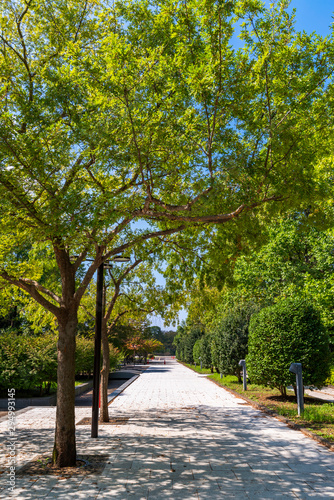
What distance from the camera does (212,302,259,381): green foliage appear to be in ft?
60.6

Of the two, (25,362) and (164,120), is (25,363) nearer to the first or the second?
(25,362)

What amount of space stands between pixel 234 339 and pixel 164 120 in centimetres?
1425

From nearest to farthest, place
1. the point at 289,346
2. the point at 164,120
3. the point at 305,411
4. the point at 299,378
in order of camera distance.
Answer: the point at 164,120 < the point at 299,378 < the point at 305,411 < the point at 289,346

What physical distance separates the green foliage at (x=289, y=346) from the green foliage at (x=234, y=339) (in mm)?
5142

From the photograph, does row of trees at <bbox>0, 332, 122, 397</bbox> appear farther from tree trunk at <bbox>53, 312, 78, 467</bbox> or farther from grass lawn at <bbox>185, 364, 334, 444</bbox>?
grass lawn at <bbox>185, 364, 334, 444</bbox>

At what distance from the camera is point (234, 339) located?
61.2 ft

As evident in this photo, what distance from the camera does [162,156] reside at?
697 centimetres

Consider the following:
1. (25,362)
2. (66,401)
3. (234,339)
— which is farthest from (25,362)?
(234,339)

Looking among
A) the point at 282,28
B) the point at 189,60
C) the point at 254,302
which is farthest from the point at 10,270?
the point at 254,302

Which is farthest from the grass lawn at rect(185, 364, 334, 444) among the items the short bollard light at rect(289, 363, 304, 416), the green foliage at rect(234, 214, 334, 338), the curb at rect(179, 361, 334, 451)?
the green foliage at rect(234, 214, 334, 338)

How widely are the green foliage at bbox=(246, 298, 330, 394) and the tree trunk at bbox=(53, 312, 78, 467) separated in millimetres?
7551

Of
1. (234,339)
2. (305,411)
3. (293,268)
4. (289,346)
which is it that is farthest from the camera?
(234,339)

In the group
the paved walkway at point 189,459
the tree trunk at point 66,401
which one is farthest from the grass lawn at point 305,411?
the tree trunk at point 66,401

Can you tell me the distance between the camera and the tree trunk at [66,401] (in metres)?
6.34
